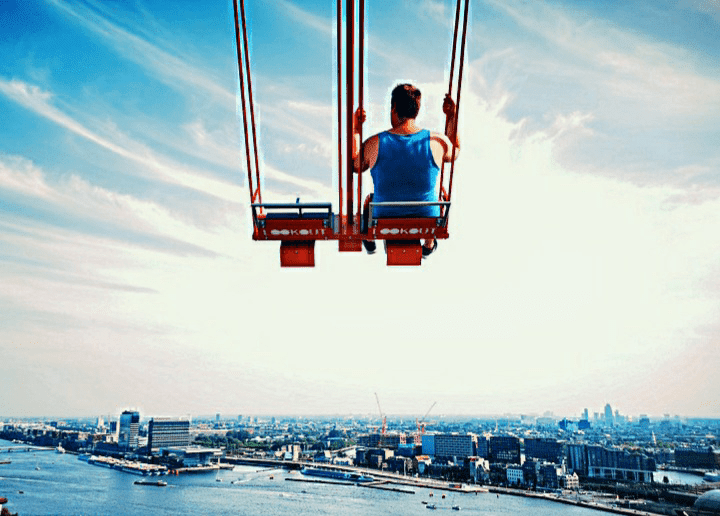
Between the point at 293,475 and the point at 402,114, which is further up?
the point at 402,114

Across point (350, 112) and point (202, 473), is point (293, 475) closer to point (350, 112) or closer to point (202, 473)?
point (202, 473)

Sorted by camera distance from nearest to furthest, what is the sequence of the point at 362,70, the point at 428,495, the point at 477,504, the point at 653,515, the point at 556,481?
1. the point at 362,70
2. the point at 653,515
3. the point at 477,504
4. the point at 428,495
5. the point at 556,481

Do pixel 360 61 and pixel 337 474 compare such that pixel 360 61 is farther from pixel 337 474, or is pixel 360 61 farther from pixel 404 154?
pixel 337 474

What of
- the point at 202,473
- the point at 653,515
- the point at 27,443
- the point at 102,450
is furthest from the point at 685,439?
the point at 27,443

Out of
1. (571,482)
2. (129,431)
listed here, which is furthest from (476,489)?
(129,431)

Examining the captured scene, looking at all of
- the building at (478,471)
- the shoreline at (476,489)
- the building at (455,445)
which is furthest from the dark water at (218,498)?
the building at (455,445)

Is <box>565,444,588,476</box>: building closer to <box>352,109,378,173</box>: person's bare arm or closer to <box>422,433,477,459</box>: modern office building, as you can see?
<box>422,433,477,459</box>: modern office building
